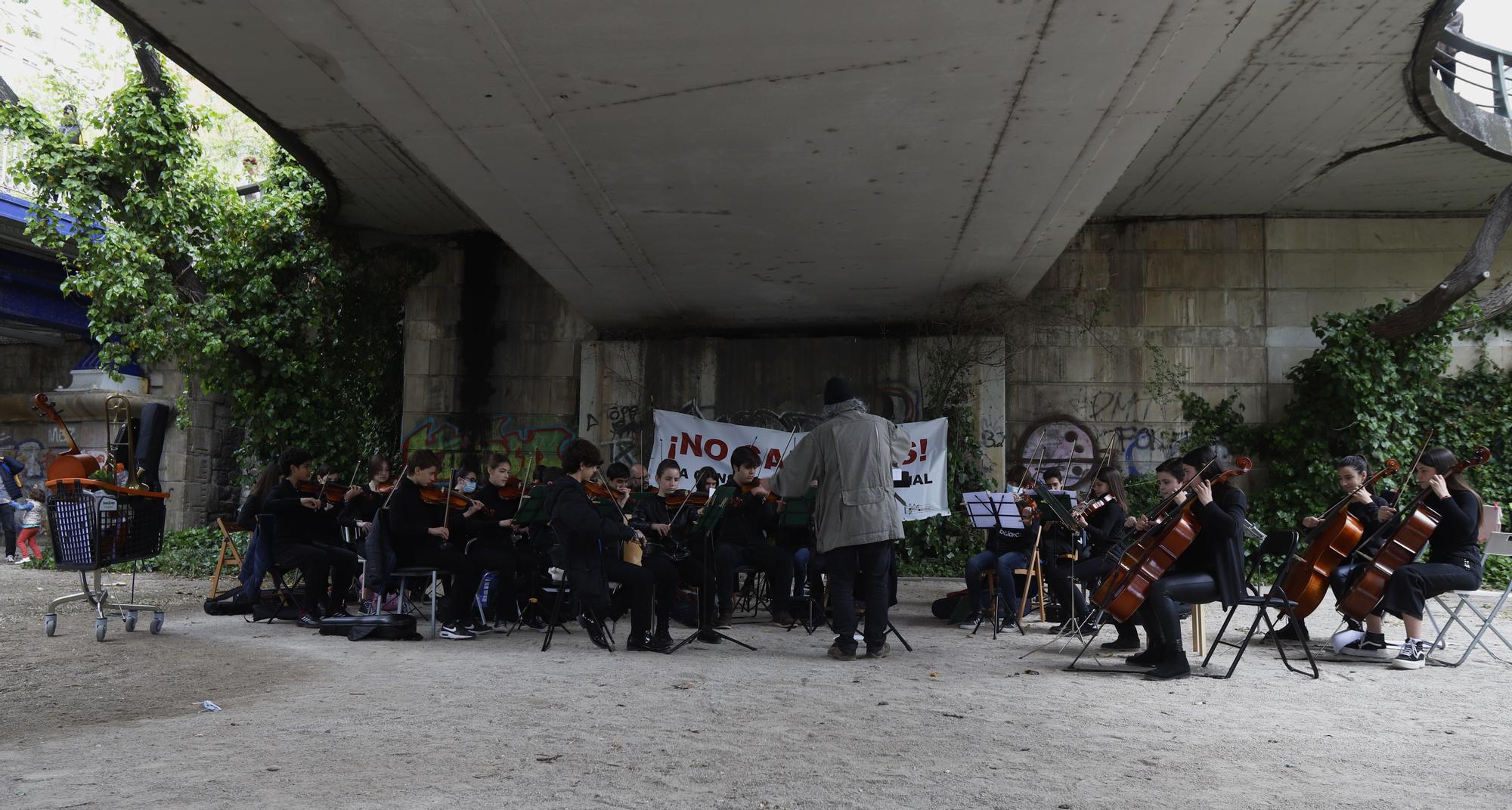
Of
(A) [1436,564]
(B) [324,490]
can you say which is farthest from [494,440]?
(A) [1436,564]

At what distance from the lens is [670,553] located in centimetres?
810

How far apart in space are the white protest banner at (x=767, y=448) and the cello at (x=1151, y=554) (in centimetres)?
607

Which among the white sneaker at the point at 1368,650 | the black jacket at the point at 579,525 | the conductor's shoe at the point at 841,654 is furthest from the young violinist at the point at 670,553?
the white sneaker at the point at 1368,650

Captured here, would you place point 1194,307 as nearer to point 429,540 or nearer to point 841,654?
point 841,654

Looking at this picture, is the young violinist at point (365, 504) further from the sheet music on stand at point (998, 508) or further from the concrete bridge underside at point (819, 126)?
the sheet music on stand at point (998, 508)

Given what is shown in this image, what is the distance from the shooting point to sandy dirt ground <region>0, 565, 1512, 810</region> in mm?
3488

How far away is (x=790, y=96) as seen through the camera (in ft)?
21.9

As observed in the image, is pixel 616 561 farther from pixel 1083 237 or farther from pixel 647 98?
pixel 1083 237

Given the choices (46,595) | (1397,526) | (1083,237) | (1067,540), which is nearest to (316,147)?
(46,595)

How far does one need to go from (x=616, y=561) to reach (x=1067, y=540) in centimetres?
370

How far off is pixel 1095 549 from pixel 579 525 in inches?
166

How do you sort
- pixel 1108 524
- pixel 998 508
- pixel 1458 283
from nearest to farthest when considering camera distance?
pixel 1108 524, pixel 998 508, pixel 1458 283

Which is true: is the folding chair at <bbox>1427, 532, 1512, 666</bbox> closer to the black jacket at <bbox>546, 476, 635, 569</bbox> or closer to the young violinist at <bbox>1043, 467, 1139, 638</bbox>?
the young violinist at <bbox>1043, 467, 1139, 638</bbox>

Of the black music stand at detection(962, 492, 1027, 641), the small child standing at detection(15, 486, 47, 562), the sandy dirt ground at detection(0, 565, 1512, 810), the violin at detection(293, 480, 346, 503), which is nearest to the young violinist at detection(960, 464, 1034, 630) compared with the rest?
the black music stand at detection(962, 492, 1027, 641)
